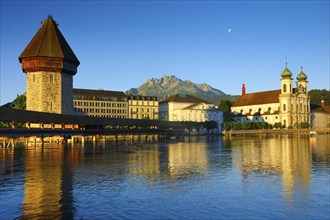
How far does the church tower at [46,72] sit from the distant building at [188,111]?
5610 cm

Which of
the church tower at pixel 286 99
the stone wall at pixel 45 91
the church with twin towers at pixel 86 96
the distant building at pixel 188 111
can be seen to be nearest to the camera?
the stone wall at pixel 45 91

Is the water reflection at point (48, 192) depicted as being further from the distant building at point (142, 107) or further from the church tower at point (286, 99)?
the church tower at point (286, 99)

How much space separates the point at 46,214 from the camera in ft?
53.8

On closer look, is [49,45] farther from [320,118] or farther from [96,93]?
[320,118]

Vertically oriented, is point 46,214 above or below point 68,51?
below

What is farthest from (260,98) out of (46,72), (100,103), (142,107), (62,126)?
(62,126)

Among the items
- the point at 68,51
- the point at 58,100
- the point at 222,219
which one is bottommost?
the point at 222,219

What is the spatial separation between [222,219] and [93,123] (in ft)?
238

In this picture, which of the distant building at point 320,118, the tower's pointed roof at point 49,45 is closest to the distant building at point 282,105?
the distant building at point 320,118

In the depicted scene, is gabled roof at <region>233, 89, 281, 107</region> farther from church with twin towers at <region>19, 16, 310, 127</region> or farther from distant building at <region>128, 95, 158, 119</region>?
distant building at <region>128, 95, 158, 119</region>

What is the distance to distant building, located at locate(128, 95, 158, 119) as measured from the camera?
14538 cm

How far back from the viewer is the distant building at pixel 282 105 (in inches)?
6024

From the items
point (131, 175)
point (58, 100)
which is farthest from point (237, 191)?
point (58, 100)

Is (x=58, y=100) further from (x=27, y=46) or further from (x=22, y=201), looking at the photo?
(x=22, y=201)
